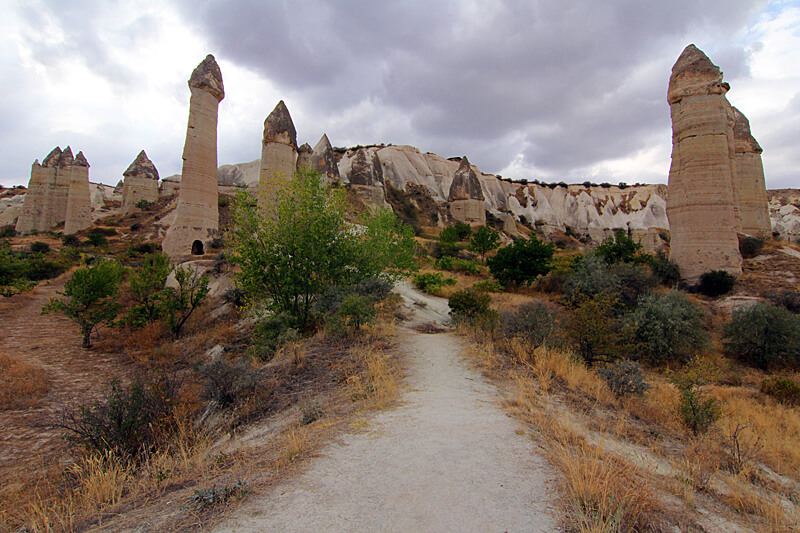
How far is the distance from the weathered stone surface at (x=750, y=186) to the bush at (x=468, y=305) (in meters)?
20.3

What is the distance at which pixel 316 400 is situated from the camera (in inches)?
190

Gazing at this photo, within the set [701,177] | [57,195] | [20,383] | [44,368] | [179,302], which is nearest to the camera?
[20,383]

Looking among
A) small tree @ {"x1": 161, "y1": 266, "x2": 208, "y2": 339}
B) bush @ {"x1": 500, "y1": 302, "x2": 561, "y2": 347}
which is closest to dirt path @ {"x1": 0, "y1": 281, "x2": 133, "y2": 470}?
small tree @ {"x1": 161, "y1": 266, "x2": 208, "y2": 339}

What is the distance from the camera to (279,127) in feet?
67.1

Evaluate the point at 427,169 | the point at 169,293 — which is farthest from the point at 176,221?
the point at 427,169

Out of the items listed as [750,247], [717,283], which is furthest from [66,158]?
[750,247]

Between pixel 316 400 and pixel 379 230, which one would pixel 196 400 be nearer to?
pixel 316 400

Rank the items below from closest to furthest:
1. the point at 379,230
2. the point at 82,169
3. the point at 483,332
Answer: the point at 483,332 → the point at 379,230 → the point at 82,169

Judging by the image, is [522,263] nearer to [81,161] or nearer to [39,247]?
[39,247]

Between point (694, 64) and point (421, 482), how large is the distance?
20.4 metres

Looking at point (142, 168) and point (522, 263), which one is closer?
point (522, 263)

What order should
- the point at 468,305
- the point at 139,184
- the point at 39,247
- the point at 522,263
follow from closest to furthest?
the point at 468,305 < the point at 522,263 < the point at 39,247 < the point at 139,184

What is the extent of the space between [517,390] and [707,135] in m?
16.5

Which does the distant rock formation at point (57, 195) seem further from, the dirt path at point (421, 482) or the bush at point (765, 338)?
the bush at point (765, 338)
